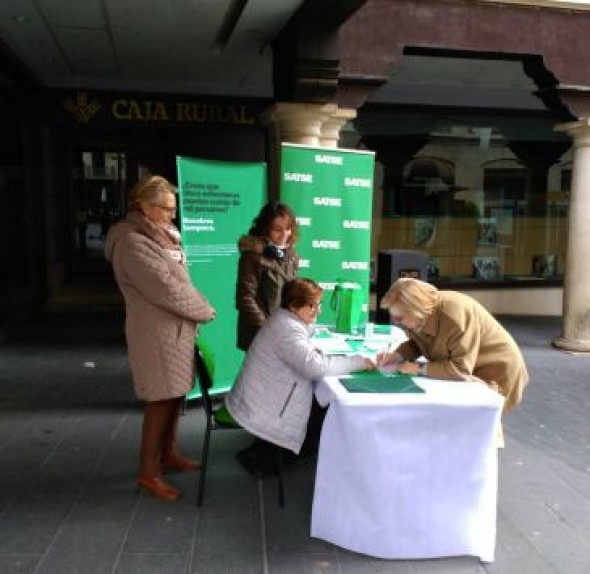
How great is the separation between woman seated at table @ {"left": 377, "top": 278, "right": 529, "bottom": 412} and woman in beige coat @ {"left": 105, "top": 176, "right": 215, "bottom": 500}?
3.41ft

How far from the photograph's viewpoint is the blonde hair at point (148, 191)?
10.7 feet

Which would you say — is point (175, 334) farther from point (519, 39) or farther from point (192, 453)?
point (519, 39)

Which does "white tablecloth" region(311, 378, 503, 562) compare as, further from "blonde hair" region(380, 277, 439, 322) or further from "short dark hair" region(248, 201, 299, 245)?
"short dark hair" region(248, 201, 299, 245)

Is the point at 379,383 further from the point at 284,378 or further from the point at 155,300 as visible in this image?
the point at 155,300

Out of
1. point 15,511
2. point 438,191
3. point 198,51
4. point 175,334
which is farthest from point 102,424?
point 438,191

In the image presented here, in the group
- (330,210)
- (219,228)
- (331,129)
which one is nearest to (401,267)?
(330,210)

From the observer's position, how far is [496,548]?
3.02m

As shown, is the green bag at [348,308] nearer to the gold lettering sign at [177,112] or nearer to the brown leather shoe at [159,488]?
the brown leather shoe at [159,488]

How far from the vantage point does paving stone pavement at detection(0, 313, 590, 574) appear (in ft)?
9.36

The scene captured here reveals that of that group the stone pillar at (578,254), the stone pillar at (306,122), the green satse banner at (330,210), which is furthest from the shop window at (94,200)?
the stone pillar at (578,254)

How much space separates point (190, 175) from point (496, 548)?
310 centimetres

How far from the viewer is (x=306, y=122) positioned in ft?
19.5

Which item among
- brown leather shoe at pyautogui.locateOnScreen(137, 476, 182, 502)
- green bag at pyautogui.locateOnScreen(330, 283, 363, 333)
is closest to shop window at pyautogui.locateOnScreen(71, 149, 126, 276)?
green bag at pyautogui.locateOnScreen(330, 283, 363, 333)

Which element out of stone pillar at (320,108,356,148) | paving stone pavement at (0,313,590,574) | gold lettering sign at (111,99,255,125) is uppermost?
gold lettering sign at (111,99,255,125)
